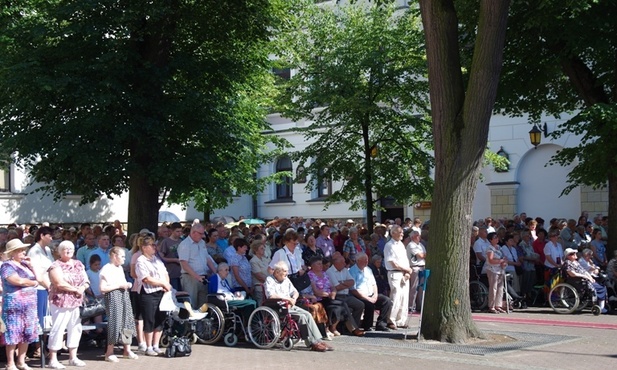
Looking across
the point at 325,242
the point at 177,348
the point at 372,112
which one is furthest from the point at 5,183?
the point at 177,348

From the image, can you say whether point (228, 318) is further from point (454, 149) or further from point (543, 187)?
point (543, 187)

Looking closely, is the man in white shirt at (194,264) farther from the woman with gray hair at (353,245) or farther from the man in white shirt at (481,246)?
the man in white shirt at (481,246)

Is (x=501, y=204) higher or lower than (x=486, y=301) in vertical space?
higher

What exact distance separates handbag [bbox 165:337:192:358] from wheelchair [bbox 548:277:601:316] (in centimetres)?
917

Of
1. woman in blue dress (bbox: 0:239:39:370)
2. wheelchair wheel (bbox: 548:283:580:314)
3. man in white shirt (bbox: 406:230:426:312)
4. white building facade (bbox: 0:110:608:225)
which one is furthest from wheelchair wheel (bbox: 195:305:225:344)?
white building facade (bbox: 0:110:608:225)

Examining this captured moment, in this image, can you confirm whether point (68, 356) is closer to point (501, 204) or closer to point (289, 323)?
point (289, 323)

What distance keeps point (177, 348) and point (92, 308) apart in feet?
5.08

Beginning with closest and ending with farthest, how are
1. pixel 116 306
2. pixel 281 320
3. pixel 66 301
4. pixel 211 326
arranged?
pixel 66 301, pixel 116 306, pixel 281 320, pixel 211 326

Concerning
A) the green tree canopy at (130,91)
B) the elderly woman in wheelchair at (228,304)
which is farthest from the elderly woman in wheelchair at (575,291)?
the green tree canopy at (130,91)

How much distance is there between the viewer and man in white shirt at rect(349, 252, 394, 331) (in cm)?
1598

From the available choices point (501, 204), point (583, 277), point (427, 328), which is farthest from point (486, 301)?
point (501, 204)

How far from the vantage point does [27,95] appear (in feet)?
62.6

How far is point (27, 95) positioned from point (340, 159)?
405 inches

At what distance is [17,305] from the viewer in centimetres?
1175
